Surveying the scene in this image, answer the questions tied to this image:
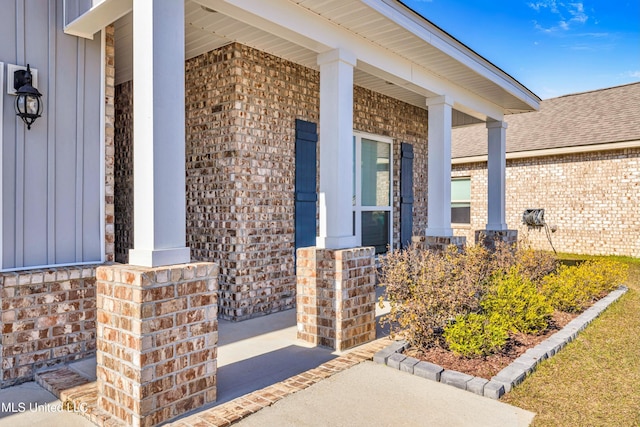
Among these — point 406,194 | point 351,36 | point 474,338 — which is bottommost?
point 474,338

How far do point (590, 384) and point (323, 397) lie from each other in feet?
→ 6.79

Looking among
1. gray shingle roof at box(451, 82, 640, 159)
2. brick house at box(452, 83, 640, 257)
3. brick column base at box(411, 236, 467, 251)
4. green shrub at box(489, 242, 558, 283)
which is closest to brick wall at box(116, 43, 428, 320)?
brick column base at box(411, 236, 467, 251)

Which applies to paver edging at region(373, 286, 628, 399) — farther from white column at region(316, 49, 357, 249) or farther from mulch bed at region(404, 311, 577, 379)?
white column at region(316, 49, 357, 249)

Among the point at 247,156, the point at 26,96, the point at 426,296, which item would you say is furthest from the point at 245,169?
the point at 426,296

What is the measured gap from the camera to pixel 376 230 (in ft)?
25.3

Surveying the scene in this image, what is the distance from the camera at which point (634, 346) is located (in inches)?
167

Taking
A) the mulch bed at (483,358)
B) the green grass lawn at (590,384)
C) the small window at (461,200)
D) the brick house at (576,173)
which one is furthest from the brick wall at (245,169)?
the small window at (461,200)

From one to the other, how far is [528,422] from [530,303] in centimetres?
214

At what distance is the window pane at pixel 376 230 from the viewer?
294 inches

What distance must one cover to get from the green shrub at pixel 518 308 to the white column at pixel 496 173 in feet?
12.0

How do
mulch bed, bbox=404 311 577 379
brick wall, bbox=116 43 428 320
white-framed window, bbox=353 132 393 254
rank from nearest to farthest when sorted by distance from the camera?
mulch bed, bbox=404 311 577 379, brick wall, bbox=116 43 428 320, white-framed window, bbox=353 132 393 254

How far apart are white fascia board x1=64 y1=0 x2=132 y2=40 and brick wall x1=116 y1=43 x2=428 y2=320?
1.76 metres

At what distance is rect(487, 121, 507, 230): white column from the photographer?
8375mm

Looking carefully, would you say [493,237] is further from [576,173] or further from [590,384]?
[576,173]
